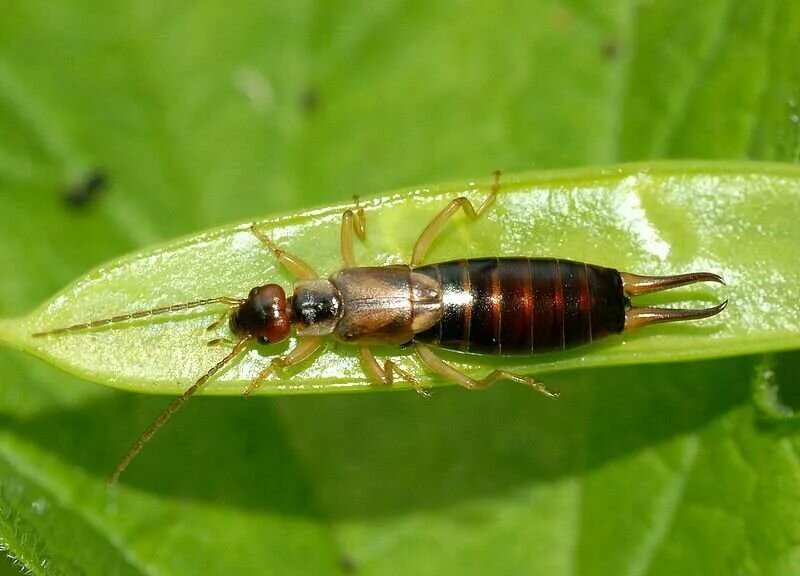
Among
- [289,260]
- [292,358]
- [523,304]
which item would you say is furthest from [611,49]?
[292,358]

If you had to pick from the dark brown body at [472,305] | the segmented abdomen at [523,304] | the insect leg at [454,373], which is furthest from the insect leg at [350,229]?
the insect leg at [454,373]

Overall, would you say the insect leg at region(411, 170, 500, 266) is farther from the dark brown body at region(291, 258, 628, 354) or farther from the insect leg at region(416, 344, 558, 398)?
the insect leg at region(416, 344, 558, 398)

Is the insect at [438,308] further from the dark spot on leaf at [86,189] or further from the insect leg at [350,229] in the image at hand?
the dark spot on leaf at [86,189]

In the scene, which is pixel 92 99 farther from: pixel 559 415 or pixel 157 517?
pixel 559 415

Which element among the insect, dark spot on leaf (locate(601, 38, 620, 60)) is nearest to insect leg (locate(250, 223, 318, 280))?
the insect

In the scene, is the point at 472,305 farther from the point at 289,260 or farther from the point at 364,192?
the point at 364,192

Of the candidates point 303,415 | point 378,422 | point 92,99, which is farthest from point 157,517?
point 92,99

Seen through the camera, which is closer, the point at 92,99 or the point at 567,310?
the point at 567,310
